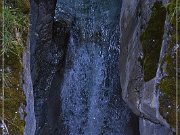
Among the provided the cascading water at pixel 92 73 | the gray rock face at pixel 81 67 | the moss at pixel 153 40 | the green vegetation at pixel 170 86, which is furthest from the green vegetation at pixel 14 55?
the cascading water at pixel 92 73

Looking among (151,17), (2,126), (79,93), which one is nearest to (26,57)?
(2,126)

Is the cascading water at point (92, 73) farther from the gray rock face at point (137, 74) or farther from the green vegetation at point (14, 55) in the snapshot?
the green vegetation at point (14, 55)

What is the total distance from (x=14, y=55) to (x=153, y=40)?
101 inches

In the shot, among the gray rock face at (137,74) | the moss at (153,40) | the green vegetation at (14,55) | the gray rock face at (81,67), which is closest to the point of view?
the green vegetation at (14,55)

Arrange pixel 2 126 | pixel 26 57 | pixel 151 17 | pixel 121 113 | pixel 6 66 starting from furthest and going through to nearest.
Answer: pixel 121 113 → pixel 151 17 → pixel 26 57 → pixel 6 66 → pixel 2 126

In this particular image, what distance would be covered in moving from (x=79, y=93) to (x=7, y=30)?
13.4 feet

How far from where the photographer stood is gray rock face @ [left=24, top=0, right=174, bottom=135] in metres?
9.20

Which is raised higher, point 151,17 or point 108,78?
point 151,17

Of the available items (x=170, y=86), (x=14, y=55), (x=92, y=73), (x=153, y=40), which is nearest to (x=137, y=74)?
(x=153, y=40)

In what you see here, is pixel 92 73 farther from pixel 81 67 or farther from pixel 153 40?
pixel 153 40

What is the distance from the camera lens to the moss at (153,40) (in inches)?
273

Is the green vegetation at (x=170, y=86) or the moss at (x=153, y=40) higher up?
the moss at (x=153, y=40)

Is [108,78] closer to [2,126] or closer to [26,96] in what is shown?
[26,96]

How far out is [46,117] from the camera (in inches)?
372
